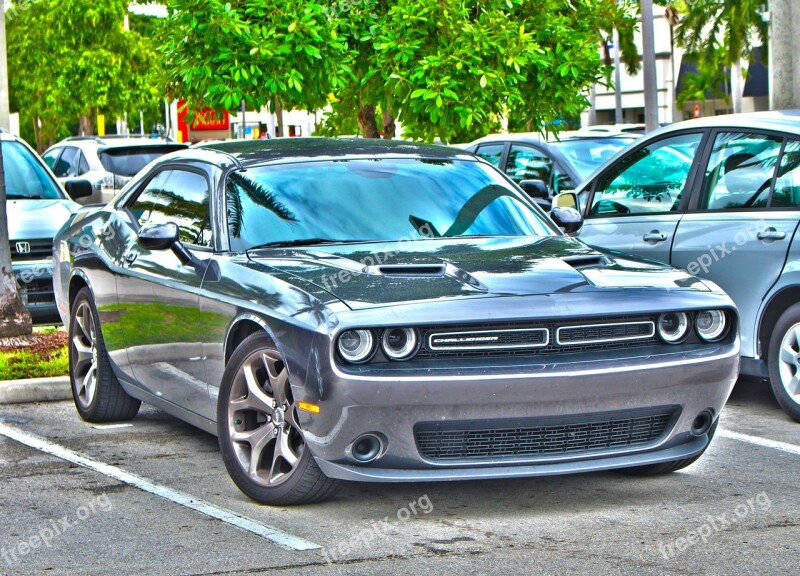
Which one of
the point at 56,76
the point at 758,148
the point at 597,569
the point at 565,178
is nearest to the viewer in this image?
the point at 597,569

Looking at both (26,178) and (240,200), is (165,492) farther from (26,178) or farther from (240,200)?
(26,178)

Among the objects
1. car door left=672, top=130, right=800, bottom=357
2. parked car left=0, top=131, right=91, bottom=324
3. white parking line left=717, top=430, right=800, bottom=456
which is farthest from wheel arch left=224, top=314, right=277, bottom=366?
parked car left=0, top=131, right=91, bottom=324

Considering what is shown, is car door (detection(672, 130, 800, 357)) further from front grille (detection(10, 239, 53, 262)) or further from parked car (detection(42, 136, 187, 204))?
parked car (detection(42, 136, 187, 204))

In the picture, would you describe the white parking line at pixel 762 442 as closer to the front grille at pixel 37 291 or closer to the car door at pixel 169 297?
the car door at pixel 169 297

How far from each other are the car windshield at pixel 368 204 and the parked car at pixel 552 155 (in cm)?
680

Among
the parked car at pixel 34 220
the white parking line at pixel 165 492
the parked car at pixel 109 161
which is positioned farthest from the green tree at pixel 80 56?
the white parking line at pixel 165 492

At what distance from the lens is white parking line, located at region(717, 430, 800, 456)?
7059 millimetres

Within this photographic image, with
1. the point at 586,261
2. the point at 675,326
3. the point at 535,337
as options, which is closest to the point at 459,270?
the point at 535,337

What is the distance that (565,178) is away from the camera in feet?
46.2

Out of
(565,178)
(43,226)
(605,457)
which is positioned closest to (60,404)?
(43,226)

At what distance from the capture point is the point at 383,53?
12.1 metres

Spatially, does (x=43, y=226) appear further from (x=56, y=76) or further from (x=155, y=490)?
(x=56, y=76)

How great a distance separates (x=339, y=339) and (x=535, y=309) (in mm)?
770

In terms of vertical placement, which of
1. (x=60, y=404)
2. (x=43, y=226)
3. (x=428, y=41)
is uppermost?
(x=428, y=41)
